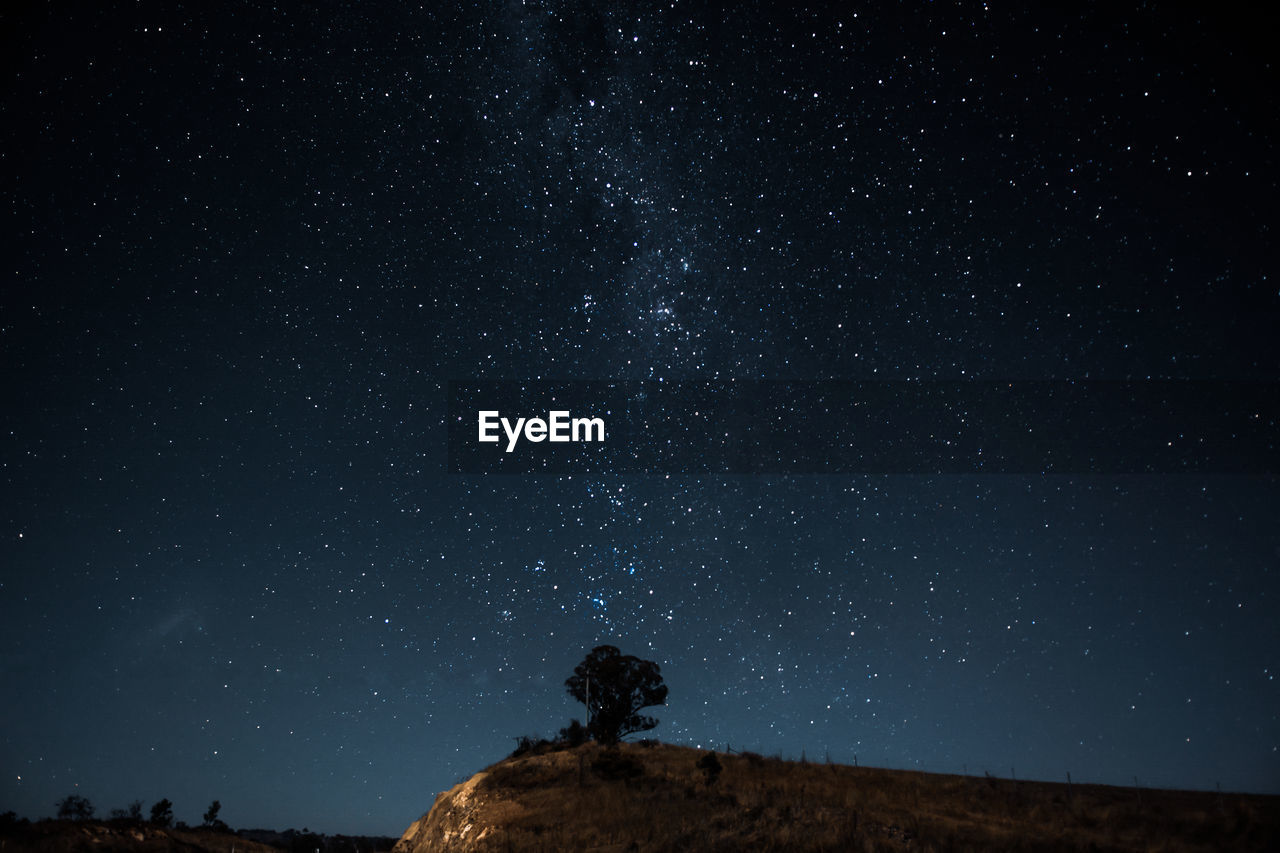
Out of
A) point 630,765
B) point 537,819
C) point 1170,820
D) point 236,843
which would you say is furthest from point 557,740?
point 1170,820

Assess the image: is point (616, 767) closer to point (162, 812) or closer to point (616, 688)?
point (616, 688)

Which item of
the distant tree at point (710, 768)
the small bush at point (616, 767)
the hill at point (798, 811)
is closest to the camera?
the hill at point (798, 811)

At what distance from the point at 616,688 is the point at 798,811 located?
86.1 ft

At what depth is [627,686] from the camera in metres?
48.2

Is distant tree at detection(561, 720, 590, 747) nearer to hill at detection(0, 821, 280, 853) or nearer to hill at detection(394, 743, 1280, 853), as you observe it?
hill at detection(394, 743, 1280, 853)

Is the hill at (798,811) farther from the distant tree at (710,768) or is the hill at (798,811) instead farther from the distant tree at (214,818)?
the distant tree at (214,818)

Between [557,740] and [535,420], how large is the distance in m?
22.8

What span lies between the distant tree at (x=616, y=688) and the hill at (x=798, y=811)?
13.3 m

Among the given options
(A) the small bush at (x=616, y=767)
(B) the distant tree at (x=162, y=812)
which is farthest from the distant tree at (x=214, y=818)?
(A) the small bush at (x=616, y=767)

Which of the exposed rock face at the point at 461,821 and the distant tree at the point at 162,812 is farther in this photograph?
the distant tree at the point at 162,812

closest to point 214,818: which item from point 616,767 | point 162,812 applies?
point 162,812

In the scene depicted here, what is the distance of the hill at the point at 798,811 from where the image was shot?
810 inches

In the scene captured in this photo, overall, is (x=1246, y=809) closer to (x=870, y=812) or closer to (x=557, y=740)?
(x=870, y=812)

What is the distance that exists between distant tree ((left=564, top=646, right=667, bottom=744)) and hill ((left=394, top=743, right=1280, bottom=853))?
13.3 meters
